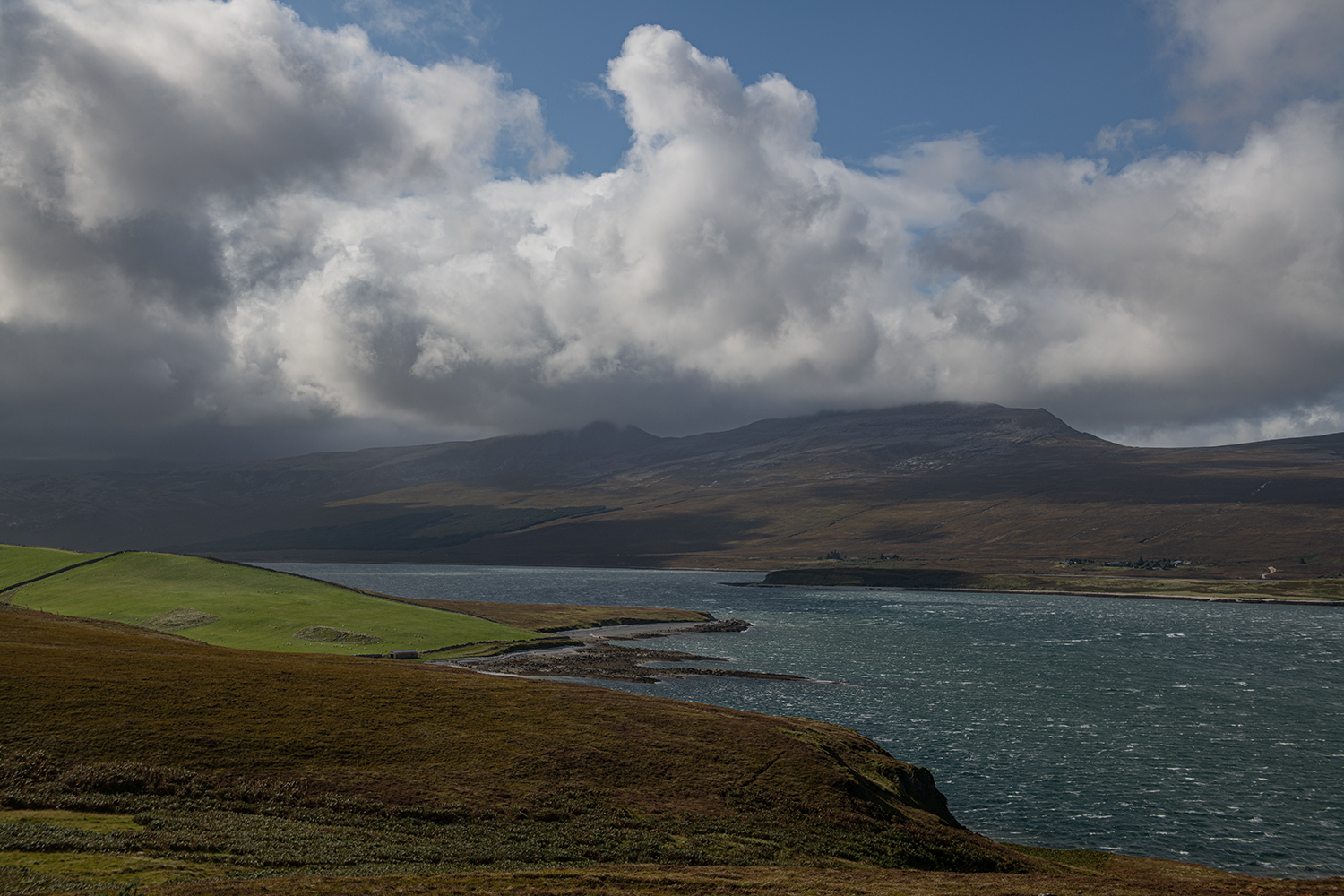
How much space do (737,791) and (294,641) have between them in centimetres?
8619

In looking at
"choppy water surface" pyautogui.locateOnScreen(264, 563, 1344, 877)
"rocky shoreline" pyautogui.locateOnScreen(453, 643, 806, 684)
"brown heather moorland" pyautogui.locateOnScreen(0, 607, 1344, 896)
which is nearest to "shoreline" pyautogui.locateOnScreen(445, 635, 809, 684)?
"rocky shoreline" pyautogui.locateOnScreen(453, 643, 806, 684)

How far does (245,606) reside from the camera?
130 m

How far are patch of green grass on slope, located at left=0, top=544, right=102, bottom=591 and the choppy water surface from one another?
11250cm

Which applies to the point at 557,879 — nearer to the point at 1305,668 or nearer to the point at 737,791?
the point at 737,791

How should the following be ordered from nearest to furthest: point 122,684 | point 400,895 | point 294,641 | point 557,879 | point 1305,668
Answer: point 400,895
point 557,879
point 122,684
point 294,641
point 1305,668

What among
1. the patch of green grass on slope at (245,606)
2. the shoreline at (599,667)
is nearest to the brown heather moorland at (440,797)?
the shoreline at (599,667)

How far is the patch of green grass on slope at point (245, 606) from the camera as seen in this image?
117500 mm

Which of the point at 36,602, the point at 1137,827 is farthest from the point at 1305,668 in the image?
the point at 36,602

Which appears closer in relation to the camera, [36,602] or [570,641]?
[36,602]

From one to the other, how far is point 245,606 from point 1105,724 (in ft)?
393

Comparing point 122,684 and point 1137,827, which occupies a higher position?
point 122,684

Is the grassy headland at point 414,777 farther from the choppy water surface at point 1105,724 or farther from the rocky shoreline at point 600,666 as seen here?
the rocky shoreline at point 600,666

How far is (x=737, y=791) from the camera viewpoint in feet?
157

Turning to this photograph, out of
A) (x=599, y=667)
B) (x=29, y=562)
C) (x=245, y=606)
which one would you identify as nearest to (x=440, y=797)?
(x=599, y=667)
